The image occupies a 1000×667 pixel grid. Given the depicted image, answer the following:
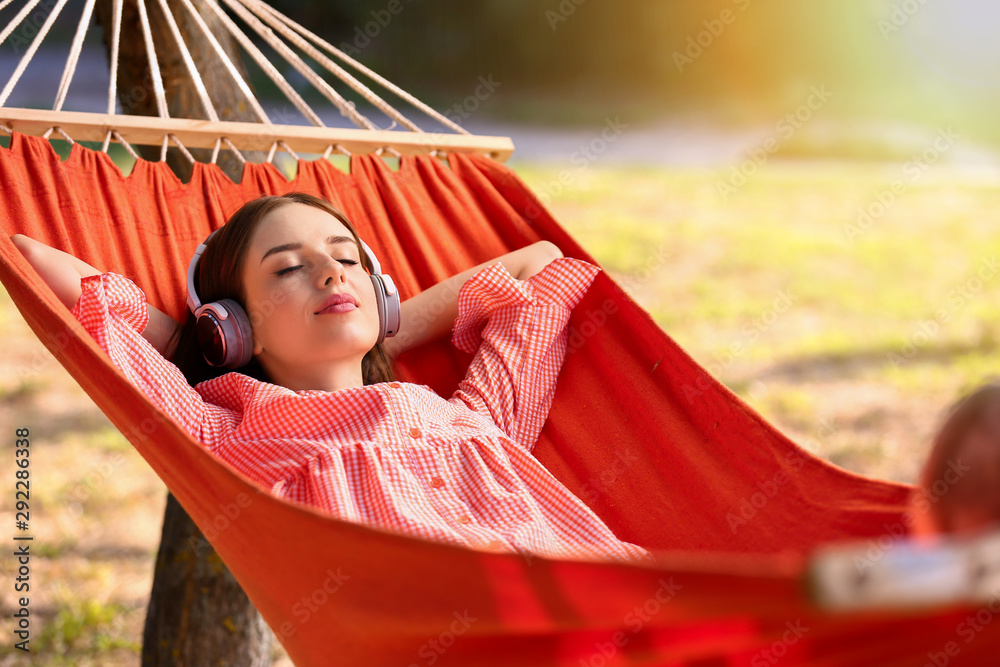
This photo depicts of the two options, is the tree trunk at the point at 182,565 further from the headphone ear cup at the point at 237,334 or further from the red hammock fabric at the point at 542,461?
A: the headphone ear cup at the point at 237,334

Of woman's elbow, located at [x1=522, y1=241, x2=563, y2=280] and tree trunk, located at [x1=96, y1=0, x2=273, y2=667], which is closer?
woman's elbow, located at [x1=522, y1=241, x2=563, y2=280]

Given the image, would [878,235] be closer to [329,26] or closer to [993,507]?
[329,26]

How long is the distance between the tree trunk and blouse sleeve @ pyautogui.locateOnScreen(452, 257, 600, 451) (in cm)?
65

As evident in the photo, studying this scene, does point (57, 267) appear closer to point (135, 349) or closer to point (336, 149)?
point (135, 349)

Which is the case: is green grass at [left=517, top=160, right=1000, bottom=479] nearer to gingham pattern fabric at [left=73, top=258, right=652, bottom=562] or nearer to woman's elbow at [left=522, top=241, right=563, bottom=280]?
woman's elbow at [left=522, top=241, right=563, bottom=280]

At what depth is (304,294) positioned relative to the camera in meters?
1.51

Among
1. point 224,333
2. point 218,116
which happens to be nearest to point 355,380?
point 224,333

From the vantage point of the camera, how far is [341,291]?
1507mm

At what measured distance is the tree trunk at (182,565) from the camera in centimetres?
198

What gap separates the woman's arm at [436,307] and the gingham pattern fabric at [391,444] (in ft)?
0.52

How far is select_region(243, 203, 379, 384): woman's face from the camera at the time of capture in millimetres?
1500

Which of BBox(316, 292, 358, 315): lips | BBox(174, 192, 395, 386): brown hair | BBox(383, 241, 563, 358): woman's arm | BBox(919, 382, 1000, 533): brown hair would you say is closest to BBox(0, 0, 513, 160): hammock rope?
BBox(174, 192, 395, 386): brown hair

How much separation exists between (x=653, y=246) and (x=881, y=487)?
4.44 m

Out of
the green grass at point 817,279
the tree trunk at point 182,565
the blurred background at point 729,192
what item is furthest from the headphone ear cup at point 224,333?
the green grass at point 817,279
